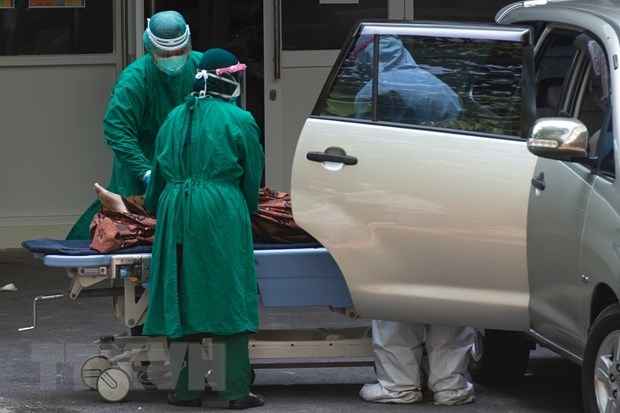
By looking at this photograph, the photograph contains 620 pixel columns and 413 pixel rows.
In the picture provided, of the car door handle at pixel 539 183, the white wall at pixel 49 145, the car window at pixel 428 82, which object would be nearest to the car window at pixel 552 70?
the car window at pixel 428 82

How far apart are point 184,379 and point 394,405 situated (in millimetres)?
1017

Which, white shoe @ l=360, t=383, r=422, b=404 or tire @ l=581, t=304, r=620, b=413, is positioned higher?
tire @ l=581, t=304, r=620, b=413

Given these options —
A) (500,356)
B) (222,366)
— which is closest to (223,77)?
(222,366)

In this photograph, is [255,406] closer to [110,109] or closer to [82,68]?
[110,109]

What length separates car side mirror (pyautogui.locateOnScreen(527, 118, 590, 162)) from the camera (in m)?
5.79

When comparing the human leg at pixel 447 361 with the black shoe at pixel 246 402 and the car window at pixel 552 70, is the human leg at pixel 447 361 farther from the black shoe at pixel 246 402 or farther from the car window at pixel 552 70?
the car window at pixel 552 70

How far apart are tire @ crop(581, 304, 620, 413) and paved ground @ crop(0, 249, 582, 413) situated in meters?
0.94

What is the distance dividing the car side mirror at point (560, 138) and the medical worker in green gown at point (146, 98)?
7.36ft

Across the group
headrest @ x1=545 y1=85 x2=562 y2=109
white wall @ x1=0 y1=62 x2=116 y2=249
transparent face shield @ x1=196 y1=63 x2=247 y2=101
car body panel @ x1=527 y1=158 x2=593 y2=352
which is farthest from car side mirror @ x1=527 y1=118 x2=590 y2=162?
white wall @ x1=0 y1=62 x2=116 y2=249

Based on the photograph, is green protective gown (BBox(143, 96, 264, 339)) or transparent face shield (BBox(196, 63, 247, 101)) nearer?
green protective gown (BBox(143, 96, 264, 339))

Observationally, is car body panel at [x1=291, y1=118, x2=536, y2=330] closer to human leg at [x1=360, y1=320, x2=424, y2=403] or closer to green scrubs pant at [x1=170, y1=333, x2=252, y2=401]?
human leg at [x1=360, y1=320, x2=424, y2=403]

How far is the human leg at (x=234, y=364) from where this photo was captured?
21.8 ft

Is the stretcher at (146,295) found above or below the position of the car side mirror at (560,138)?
below

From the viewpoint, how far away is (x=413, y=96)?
6.58 meters
